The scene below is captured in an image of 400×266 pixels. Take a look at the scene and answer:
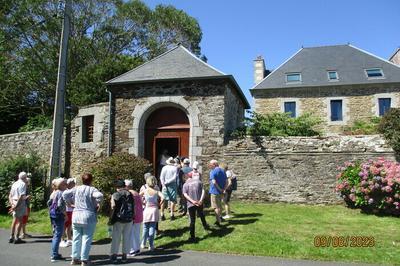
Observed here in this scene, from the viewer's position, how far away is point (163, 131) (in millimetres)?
13180

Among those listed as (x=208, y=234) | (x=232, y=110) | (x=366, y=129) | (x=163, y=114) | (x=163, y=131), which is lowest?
(x=208, y=234)

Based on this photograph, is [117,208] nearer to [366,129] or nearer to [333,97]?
[366,129]

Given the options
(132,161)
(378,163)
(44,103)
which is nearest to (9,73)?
(44,103)

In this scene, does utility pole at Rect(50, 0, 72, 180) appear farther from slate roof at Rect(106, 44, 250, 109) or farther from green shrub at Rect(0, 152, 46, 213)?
green shrub at Rect(0, 152, 46, 213)

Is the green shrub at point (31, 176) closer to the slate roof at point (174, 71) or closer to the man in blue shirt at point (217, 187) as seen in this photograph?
the slate roof at point (174, 71)

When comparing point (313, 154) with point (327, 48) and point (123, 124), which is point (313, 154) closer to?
point (123, 124)

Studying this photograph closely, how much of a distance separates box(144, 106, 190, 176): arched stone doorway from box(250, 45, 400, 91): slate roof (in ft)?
42.8

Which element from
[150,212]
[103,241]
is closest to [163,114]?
[103,241]

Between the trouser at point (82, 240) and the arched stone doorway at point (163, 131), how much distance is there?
6.33 meters

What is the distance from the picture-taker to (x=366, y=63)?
25.3 m

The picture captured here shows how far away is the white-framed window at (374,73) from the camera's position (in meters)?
24.2

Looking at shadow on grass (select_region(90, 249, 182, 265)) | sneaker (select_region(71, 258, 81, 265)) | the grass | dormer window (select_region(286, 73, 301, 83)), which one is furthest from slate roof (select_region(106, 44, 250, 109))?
dormer window (select_region(286, 73, 301, 83))

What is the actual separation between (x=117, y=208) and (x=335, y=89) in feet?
67.4

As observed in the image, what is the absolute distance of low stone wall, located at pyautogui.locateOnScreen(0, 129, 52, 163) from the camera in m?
15.2
